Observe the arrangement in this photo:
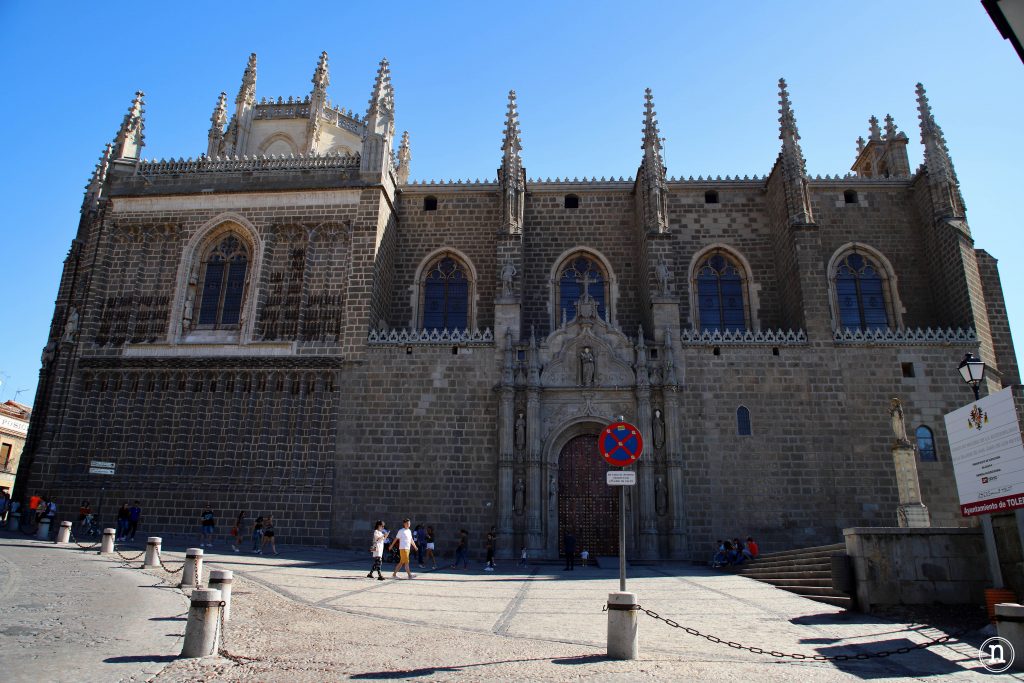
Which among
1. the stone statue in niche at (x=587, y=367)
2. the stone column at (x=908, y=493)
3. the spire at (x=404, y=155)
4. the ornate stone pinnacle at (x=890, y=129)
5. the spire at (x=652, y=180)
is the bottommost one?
the stone column at (x=908, y=493)

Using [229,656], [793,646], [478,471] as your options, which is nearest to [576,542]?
[478,471]

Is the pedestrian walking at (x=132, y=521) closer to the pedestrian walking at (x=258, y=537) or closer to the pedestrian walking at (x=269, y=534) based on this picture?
the pedestrian walking at (x=269, y=534)

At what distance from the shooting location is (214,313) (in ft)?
81.6

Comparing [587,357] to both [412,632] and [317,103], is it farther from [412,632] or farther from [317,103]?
[317,103]

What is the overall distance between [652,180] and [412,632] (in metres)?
19.4

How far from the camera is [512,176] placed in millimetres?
25141

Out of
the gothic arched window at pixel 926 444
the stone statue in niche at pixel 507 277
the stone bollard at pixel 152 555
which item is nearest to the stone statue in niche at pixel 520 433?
the stone statue in niche at pixel 507 277

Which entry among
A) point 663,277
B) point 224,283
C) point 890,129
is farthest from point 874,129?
point 224,283

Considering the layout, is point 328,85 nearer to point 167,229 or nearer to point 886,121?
point 167,229

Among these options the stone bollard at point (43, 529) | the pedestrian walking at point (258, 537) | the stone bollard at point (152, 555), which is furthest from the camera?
the pedestrian walking at point (258, 537)

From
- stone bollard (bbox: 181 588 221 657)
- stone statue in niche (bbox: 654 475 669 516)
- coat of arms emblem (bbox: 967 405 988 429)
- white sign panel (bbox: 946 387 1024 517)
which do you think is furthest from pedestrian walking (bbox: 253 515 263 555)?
coat of arms emblem (bbox: 967 405 988 429)

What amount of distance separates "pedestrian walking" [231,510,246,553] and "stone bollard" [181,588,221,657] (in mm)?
12895

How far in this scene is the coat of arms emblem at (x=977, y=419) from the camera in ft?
34.3

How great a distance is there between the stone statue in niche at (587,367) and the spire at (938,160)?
44.6 feet
